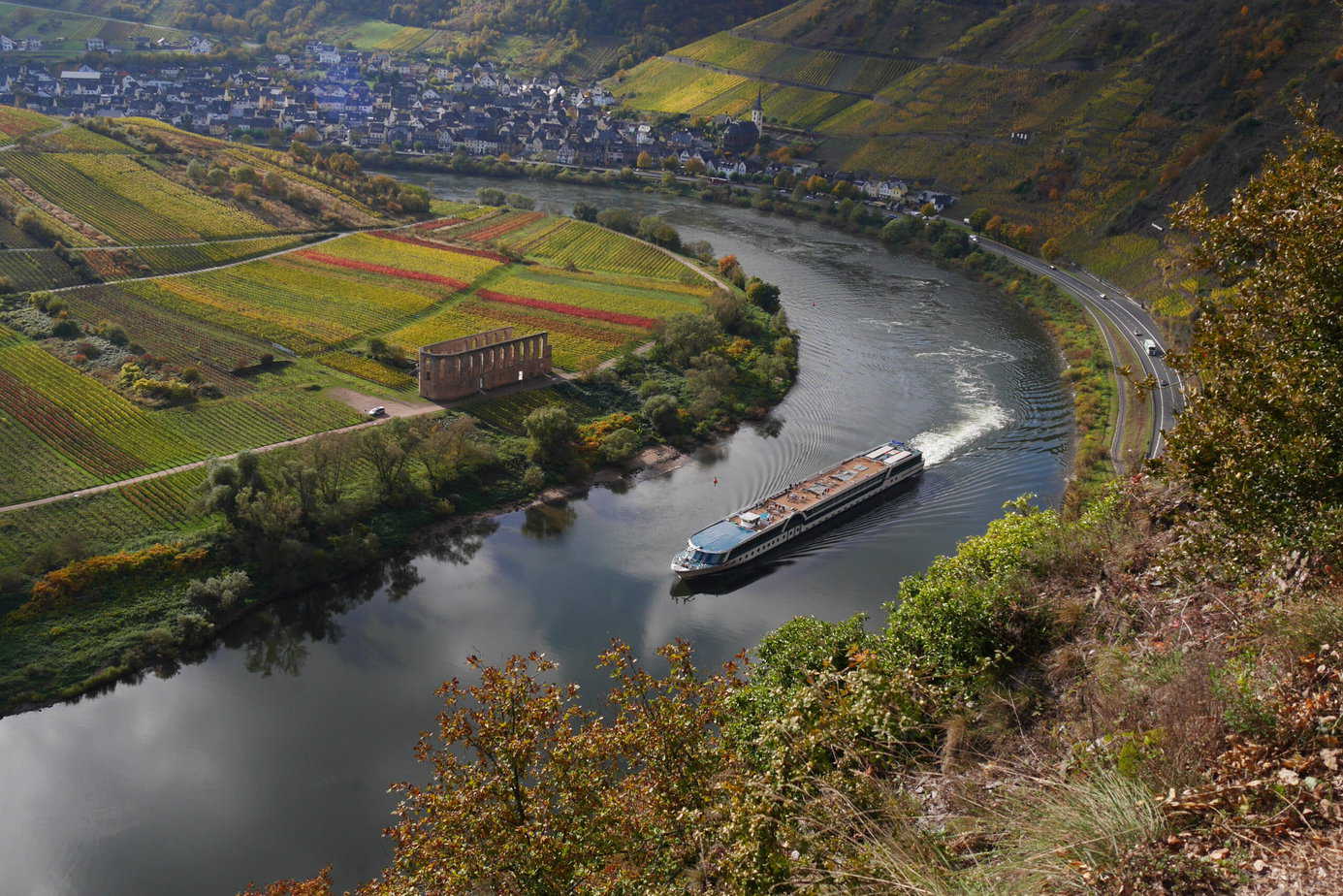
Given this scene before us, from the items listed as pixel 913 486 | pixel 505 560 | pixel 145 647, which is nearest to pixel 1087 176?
pixel 913 486

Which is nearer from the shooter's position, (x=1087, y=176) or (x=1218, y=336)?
(x=1218, y=336)

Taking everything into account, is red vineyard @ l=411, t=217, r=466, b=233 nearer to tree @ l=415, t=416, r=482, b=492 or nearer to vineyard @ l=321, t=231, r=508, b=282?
vineyard @ l=321, t=231, r=508, b=282

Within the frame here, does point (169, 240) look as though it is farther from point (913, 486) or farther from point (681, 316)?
point (913, 486)

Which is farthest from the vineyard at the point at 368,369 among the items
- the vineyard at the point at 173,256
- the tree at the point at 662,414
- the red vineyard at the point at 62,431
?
the vineyard at the point at 173,256

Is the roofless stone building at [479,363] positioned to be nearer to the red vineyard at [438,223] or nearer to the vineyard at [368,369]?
the vineyard at [368,369]

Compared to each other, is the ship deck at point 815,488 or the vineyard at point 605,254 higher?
the vineyard at point 605,254

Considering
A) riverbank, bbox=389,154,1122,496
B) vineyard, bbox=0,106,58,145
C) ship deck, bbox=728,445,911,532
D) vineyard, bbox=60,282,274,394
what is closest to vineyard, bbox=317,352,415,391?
vineyard, bbox=60,282,274,394
